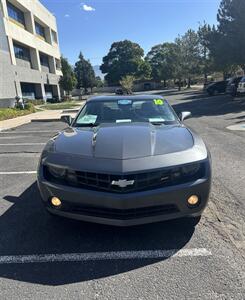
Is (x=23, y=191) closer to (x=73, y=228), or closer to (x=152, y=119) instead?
(x=73, y=228)

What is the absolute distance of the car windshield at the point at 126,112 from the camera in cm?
441

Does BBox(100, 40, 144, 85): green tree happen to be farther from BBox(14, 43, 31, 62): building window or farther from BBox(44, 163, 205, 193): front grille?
BBox(44, 163, 205, 193): front grille

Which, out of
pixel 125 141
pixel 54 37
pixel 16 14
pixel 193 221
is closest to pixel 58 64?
pixel 54 37

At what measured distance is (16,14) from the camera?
33.3 meters

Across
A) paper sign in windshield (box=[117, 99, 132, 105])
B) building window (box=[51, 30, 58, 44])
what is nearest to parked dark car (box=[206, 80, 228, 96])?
building window (box=[51, 30, 58, 44])

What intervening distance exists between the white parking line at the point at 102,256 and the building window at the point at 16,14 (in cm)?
3399

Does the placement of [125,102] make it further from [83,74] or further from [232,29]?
[83,74]

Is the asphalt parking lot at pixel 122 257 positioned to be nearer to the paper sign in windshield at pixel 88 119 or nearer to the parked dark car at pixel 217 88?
the paper sign in windshield at pixel 88 119

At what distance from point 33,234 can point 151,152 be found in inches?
67.2

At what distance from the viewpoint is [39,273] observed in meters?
2.70

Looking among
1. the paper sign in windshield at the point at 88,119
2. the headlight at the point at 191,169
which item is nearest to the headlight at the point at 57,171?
the headlight at the point at 191,169

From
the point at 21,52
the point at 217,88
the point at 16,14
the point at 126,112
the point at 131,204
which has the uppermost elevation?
the point at 16,14

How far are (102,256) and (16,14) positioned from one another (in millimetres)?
36678

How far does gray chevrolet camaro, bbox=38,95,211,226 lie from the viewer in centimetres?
283
